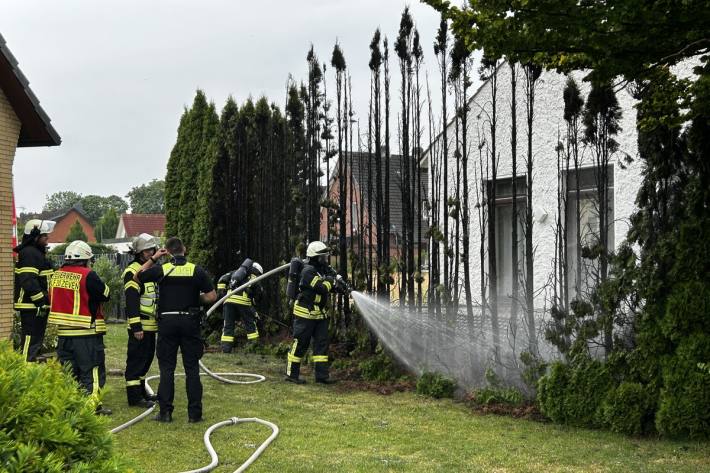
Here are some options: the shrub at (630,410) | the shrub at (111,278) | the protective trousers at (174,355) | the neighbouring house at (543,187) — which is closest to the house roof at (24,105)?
the protective trousers at (174,355)

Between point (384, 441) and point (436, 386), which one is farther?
point (436, 386)

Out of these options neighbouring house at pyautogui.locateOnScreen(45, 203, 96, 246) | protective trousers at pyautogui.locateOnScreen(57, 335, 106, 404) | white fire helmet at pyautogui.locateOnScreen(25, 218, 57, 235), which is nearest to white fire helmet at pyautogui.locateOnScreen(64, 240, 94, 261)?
protective trousers at pyautogui.locateOnScreen(57, 335, 106, 404)

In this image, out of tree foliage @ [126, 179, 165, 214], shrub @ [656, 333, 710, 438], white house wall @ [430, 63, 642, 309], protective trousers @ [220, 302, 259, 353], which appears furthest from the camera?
tree foliage @ [126, 179, 165, 214]

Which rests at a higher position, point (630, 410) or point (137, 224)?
point (137, 224)

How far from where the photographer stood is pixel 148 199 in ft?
394

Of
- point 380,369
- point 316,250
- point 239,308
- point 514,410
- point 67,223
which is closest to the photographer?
point 514,410

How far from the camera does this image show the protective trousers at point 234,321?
45.2ft

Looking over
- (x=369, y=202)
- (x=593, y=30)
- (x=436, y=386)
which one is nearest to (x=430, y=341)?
(x=436, y=386)

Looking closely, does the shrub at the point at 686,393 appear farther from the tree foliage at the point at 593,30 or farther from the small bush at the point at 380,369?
the small bush at the point at 380,369

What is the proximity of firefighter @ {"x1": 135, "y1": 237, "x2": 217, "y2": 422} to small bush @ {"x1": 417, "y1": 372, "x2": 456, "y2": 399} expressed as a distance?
300 cm

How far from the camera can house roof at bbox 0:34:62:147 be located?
11344 mm

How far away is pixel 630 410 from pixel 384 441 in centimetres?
245

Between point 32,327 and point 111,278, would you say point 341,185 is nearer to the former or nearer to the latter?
point 32,327

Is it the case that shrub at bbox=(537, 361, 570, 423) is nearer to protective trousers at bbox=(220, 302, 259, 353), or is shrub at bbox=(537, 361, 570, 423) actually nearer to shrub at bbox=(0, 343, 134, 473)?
shrub at bbox=(0, 343, 134, 473)
